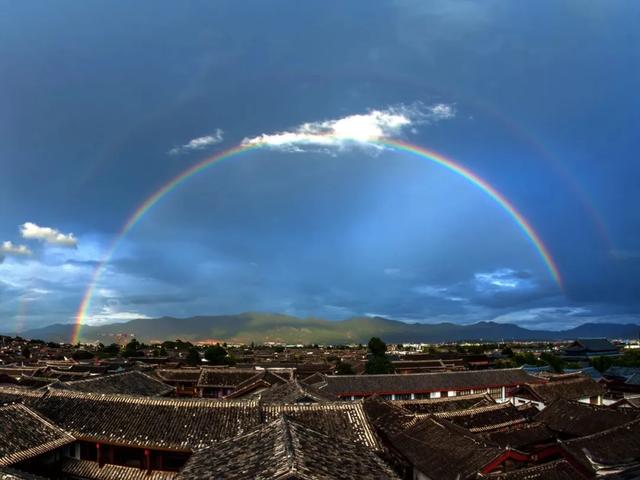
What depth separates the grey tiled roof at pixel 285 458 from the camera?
866 cm

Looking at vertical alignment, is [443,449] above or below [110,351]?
above

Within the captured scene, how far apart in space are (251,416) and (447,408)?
24.6 meters

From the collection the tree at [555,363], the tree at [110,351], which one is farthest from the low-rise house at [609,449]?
the tree at [110,351]

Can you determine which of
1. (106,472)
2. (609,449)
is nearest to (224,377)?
(106,472)

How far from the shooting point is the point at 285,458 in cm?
895

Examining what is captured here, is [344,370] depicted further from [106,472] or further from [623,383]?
[106,472]

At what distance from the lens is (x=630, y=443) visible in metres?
26.3

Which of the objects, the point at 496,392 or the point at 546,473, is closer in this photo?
the point at 546,473

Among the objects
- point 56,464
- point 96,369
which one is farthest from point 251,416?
point 96,369

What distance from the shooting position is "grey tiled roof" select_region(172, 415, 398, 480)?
8.66m

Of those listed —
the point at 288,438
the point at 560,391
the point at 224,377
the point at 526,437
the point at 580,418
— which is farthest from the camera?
the point at 224,377

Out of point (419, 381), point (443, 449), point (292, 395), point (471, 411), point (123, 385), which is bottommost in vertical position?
point (419, 381)

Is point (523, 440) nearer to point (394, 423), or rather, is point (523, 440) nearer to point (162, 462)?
point (394, 423)

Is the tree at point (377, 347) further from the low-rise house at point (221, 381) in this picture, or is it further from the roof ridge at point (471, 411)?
the roof ridge at point (471, 411)
